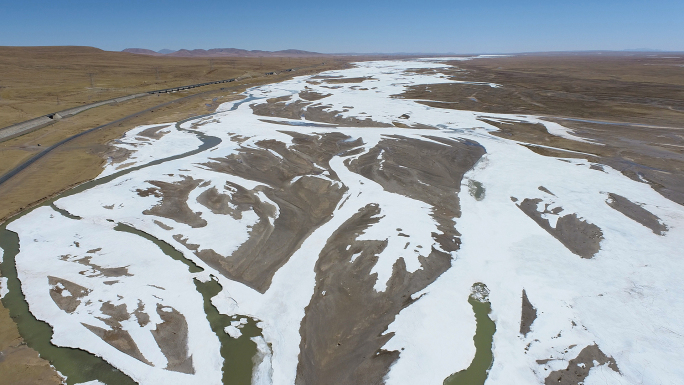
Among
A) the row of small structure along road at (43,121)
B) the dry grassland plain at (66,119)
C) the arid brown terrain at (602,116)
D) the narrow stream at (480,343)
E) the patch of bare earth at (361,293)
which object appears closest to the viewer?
the narrow stream at (480,343)

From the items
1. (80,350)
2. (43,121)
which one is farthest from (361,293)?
(43,121)

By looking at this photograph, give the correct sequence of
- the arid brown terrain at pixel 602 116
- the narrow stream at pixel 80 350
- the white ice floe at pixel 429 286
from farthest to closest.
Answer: the arid brown terrain at pixel 602 116, the white ice floe at pixel 429 286, the narrow stream at pixel 80 350

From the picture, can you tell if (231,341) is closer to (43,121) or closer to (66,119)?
(43,121)

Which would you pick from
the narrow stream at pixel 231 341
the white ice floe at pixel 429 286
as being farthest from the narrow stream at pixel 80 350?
the white ice floe at pixel 429 286

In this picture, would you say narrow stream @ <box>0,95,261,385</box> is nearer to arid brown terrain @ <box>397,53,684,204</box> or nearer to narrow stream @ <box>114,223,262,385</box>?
narrow stream @ <box>114,223,262,385</box>

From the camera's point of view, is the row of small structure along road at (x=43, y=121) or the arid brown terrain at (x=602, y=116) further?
the row of small structure along road at (x=43, y=121)

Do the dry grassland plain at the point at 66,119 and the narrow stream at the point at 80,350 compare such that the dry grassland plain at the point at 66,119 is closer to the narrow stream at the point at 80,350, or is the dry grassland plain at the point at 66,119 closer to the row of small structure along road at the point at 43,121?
the narrow stream at the point at 80,350

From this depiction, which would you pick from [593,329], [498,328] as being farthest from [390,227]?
[593,329]

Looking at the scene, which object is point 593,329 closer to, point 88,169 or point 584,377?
point 584,377
